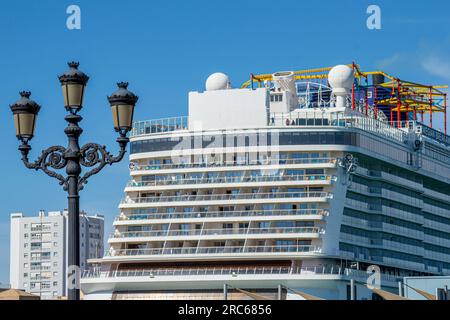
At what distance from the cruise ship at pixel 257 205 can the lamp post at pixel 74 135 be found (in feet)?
166

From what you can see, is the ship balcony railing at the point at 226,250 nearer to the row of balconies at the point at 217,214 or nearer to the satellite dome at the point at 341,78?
the row of balconies at the point at 217,214

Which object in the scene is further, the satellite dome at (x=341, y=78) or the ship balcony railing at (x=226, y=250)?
the satellite dome at (x=341, y=78)

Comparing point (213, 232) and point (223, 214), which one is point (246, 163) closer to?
point (223, 214)

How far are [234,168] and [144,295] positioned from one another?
10869mm

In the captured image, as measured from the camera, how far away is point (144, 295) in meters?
80.1

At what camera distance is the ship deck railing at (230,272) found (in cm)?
7831

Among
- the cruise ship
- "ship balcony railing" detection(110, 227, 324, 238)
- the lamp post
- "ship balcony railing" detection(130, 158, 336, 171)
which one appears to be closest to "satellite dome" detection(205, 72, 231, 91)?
the cruise ship

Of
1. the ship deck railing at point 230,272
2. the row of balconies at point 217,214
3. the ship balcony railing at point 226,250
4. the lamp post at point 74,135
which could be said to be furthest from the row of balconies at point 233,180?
the lamp post at point 74,135

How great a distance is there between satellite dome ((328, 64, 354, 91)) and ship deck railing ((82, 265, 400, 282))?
15736mm

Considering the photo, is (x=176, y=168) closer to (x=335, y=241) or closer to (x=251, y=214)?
(x=251, y=214)

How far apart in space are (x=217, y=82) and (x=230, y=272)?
1696cm

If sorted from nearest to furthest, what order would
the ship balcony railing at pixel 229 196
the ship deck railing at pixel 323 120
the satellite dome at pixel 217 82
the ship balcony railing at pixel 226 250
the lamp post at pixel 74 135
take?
the lamp post at pixel 74 135 < the ship balcony railing at pixel 226 250 < the ship balcony railing at pixel 229 196 < the ship deck railing at pixel 323 120 < the satellite dome at pixel 217 82
